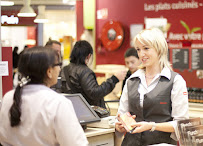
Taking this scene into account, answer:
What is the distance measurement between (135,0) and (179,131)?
245 inches

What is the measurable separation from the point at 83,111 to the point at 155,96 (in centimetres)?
67

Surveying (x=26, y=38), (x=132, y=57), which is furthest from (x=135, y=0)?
(x=26, y=38)

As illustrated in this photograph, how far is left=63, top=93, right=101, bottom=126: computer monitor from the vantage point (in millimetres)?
3273

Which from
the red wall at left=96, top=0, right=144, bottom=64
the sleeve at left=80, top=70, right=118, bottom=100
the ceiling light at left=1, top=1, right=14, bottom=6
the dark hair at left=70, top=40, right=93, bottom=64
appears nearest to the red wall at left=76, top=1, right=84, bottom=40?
the red wall at left=96, top=0, right=144, bottom=64

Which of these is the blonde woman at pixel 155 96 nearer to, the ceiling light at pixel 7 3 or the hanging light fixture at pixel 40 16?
the ceiling light at pixel 7 3

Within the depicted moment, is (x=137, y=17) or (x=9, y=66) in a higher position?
(x=137, y=17)

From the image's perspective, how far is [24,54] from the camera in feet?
7.31

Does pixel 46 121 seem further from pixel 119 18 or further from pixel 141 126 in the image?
pixel 119 18

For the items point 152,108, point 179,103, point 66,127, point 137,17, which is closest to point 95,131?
point 152,108

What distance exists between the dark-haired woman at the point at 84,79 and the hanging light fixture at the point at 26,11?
2.86ft

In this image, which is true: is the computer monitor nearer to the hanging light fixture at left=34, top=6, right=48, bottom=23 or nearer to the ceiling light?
the ceiling light

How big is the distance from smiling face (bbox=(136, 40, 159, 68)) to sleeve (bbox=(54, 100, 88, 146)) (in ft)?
3.77

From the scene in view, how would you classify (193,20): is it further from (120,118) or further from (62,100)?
(62,100)

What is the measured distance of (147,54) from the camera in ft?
10.3
